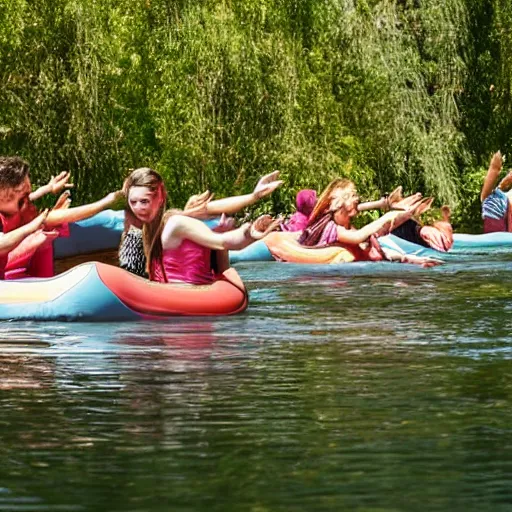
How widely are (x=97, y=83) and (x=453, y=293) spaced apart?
29.6ft

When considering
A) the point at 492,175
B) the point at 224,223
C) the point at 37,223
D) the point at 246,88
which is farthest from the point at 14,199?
the point at 246,88

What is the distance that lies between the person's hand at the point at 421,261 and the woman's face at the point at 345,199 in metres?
0.76

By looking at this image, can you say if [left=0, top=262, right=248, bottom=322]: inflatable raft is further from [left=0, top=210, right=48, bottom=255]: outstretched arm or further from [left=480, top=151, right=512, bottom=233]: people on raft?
[left=480, top=151, right=512, bottom=233]: people on raft

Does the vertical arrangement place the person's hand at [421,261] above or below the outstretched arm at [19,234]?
below

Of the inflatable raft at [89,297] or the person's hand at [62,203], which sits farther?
the person's hand at [62,203]

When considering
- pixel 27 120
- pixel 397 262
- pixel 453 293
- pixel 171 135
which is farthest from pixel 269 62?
pixel 453 293

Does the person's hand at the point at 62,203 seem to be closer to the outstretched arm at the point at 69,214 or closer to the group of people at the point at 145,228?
the group of people at the point at 145,228

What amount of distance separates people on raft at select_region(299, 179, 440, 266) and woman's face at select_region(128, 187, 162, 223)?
6776mm

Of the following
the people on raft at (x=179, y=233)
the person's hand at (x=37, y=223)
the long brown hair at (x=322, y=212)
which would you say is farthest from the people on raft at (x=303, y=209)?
the person's hand at (x=37, y=223)

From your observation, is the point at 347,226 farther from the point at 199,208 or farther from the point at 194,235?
the point at 194,235

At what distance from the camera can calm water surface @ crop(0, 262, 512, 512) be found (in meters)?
5.63

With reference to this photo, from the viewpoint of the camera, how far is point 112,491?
5633 millimetres

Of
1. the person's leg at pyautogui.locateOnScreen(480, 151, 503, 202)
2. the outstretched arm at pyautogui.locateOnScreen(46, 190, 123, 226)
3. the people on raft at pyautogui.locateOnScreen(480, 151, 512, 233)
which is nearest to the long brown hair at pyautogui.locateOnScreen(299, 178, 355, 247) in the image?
the person's leg at pyautogui.locateOnScreen(480, 151, 503, 202)

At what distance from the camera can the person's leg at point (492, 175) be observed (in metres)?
21.0
